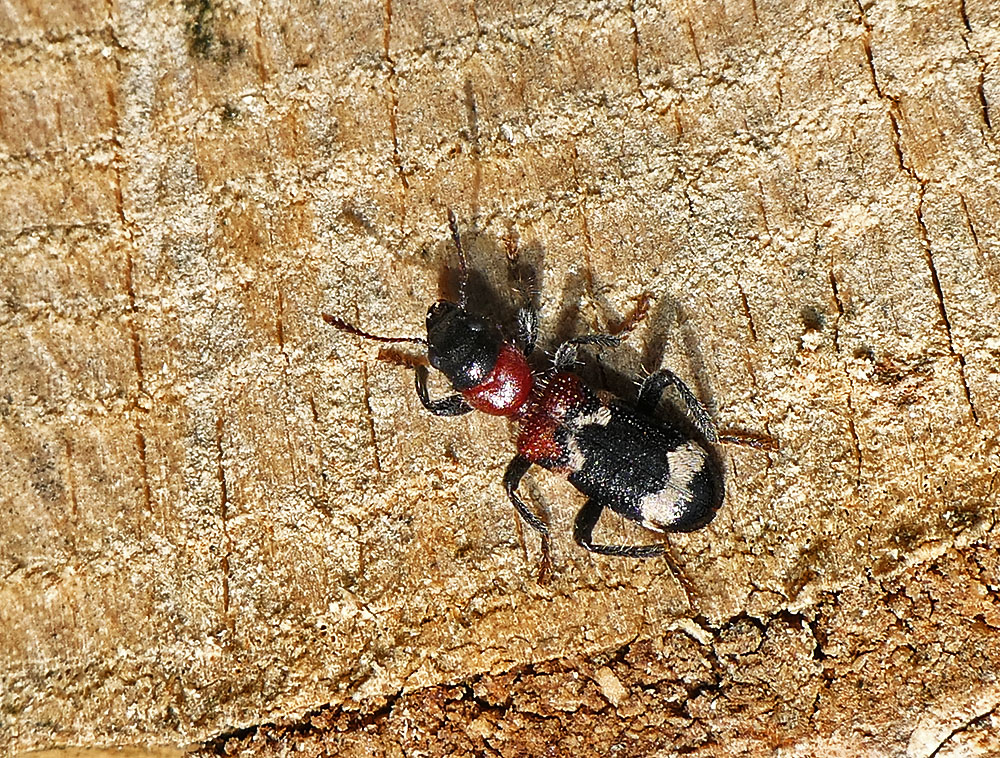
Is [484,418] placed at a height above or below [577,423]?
above

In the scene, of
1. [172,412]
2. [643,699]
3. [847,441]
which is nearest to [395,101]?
[172,412]

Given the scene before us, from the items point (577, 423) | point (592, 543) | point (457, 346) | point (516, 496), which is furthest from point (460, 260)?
point (592, 543)

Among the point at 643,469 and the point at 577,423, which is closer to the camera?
the point at 643,469

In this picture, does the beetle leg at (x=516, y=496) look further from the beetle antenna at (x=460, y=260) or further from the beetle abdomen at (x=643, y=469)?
the beetle antenna at (x=460, y=260)

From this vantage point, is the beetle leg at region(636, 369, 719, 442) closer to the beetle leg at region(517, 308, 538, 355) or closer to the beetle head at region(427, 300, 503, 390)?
the beetle leg at region(517, 308, 538, 355)

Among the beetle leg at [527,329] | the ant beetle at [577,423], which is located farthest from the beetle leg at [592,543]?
the beetle leg at [527,329]

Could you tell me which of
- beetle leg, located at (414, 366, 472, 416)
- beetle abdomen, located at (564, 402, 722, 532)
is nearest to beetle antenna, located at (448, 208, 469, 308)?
beetle leg, located at (414, 366, 472, 416)

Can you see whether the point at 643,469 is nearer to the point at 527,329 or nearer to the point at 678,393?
the point at 678,393
